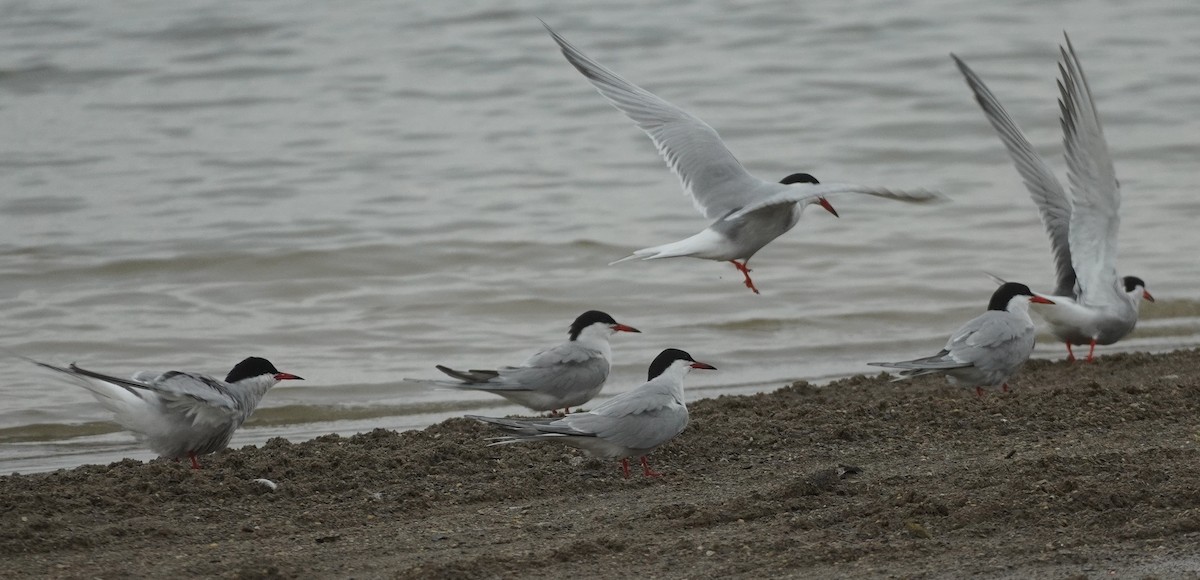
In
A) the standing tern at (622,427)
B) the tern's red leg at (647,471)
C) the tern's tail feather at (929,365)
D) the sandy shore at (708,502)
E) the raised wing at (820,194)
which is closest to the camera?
the sandy shore at (708,502)

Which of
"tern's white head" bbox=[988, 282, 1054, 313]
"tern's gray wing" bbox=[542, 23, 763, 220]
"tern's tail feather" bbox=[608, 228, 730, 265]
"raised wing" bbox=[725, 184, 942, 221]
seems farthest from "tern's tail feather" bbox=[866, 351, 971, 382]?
"tern's gray wing" bbox=[542, 23, 763, 220]

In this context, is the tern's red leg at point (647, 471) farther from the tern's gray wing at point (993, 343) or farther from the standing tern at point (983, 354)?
the tern's gray wing at point (993, 343)

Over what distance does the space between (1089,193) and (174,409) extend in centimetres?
479

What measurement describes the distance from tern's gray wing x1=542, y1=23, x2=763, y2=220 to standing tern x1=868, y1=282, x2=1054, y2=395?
1.22 meters

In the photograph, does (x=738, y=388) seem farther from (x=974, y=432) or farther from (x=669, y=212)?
(x=669, y=212)

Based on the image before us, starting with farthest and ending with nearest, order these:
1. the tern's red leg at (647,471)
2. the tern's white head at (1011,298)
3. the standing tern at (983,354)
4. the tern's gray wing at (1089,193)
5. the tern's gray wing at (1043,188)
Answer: the tern's gray wing at (1043,188), the tern's gray wing at (1089,193), the tern's white head at (1011,298), the standing tern at (983,354), the tern's red leg at (647,471)

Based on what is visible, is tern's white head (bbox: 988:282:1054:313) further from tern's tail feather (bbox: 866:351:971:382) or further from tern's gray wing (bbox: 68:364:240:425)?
tern's gray wing (bbox: 68:364:240:425)

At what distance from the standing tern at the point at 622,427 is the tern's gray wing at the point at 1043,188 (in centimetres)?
363

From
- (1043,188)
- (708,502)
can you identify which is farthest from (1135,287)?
(708,502)

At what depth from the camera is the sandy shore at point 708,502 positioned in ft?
14.4

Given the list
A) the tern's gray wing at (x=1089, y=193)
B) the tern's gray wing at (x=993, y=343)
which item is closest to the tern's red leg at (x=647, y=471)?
the tern's gray wing at (x=993, y=343)

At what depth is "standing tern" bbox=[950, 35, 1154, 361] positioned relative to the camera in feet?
25.8

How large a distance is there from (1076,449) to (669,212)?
7.03 metres

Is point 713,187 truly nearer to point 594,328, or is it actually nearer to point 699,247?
point 699,247
